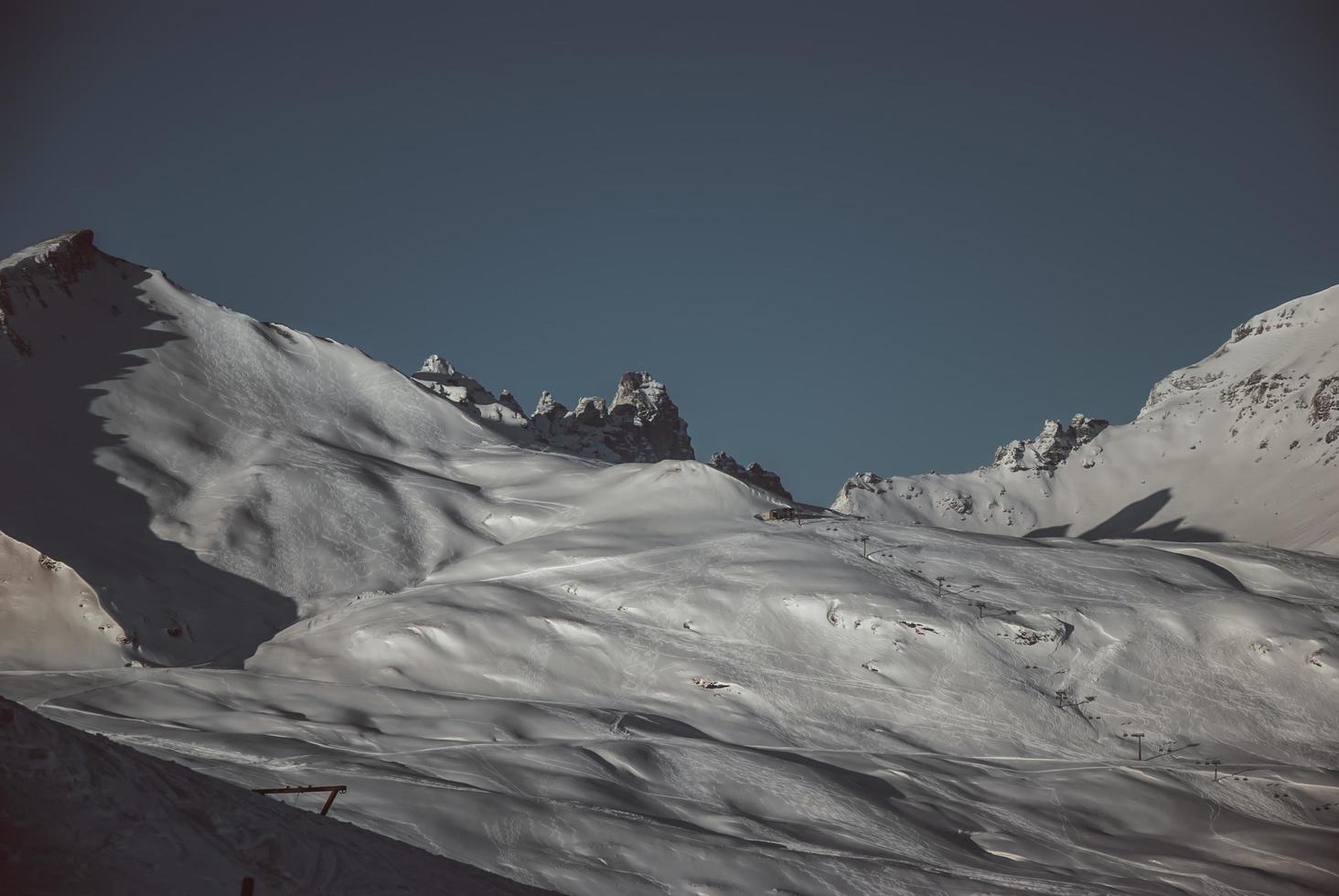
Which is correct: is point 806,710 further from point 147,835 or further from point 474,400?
point 474,400

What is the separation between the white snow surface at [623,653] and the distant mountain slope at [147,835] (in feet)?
62.0

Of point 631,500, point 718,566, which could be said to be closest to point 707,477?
point 631,500

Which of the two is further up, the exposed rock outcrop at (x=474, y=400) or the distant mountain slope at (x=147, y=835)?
the exposed rock outcrop at (x=474, y=400)

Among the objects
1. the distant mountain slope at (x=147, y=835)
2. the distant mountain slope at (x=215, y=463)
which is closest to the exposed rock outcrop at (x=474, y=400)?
the distant mountain slope at (x=215, y=463)

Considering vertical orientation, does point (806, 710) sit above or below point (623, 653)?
below

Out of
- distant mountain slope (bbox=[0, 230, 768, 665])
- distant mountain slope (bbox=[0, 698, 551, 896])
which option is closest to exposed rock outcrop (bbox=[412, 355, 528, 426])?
distant mountain slope (bbox=[0, 230, 768, 665])

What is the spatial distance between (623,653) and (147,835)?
66571 mm

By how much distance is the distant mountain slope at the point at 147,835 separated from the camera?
15.1 metres

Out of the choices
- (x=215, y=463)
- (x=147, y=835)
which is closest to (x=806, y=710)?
(x=215, y=463)

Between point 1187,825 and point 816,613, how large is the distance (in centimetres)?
3033

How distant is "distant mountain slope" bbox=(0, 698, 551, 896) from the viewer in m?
15.1

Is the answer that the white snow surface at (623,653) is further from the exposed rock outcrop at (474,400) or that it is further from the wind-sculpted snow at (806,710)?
the exposed rock outcrop at (474,400)

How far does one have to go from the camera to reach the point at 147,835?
53.8ft

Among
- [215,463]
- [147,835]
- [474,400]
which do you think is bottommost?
[147,835]
